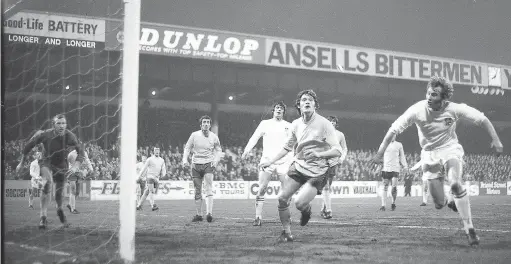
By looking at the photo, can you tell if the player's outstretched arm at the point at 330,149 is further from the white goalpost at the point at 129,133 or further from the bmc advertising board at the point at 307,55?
the bmc advertising board at the point at 307,55

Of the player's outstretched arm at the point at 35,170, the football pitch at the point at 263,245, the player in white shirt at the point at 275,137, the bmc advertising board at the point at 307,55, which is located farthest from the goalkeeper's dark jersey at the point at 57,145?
the bmc advertising board at the point at 307,55

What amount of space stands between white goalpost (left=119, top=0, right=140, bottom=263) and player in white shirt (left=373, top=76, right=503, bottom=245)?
3.02m

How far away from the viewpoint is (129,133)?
5.19 meters

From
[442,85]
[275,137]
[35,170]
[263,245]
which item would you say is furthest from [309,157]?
[35,170]

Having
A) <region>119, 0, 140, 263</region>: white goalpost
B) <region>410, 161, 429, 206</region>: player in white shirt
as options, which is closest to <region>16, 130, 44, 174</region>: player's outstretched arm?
<region>119, 0, 140, 263</region>: white goalpost

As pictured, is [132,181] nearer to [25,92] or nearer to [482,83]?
[25,92]

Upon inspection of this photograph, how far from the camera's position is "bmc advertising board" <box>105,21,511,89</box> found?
93.3 feet

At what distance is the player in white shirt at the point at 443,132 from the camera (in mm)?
6832

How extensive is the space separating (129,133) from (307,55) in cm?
2807

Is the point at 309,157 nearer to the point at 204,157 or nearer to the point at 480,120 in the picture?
the point at 480,120

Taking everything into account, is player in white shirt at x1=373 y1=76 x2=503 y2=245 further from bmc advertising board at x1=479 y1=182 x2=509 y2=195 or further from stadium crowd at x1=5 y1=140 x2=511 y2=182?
bmc advertising board at x1=479 y1=182 x2=509 y2=195

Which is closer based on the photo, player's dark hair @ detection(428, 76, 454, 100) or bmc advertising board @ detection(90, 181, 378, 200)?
player's dark hair @ detection(428, 76, 454, 100)

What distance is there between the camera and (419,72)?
36.4 meters

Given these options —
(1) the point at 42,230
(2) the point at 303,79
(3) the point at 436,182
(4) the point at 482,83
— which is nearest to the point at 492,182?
(4) the point at 482,83
